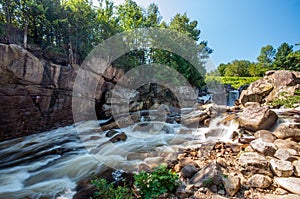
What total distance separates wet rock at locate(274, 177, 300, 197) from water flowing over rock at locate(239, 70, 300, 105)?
7151 mm

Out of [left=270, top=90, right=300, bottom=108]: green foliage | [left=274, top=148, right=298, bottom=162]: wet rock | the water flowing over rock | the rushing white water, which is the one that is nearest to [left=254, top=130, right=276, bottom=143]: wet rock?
[left=274, top=148, right=298, bottom=162]: wet rock

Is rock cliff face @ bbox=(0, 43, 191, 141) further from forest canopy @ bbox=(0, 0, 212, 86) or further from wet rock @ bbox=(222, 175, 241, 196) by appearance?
wet rock @ bbox=(222, 175, 241, 196)

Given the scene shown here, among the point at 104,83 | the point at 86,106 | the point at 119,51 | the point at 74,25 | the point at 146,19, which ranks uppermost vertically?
the point at 146,19

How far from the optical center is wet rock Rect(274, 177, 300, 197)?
2014 mm

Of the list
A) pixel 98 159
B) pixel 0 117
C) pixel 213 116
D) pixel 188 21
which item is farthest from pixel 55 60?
pixel 188 21

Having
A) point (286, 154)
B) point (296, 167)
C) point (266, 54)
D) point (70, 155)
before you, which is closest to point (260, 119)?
point (286, 154)

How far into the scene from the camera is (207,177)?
7.93 ft

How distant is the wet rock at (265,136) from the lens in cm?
355

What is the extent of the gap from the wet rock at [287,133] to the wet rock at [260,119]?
367 millimetres

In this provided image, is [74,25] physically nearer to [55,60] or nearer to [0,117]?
[55,60]

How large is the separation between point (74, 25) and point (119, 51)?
11.1 ft

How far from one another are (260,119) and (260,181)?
2.35 metres

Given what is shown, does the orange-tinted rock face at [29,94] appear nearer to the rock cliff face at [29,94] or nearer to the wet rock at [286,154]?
the rock cliff face at [29,94]

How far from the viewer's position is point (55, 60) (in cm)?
866
